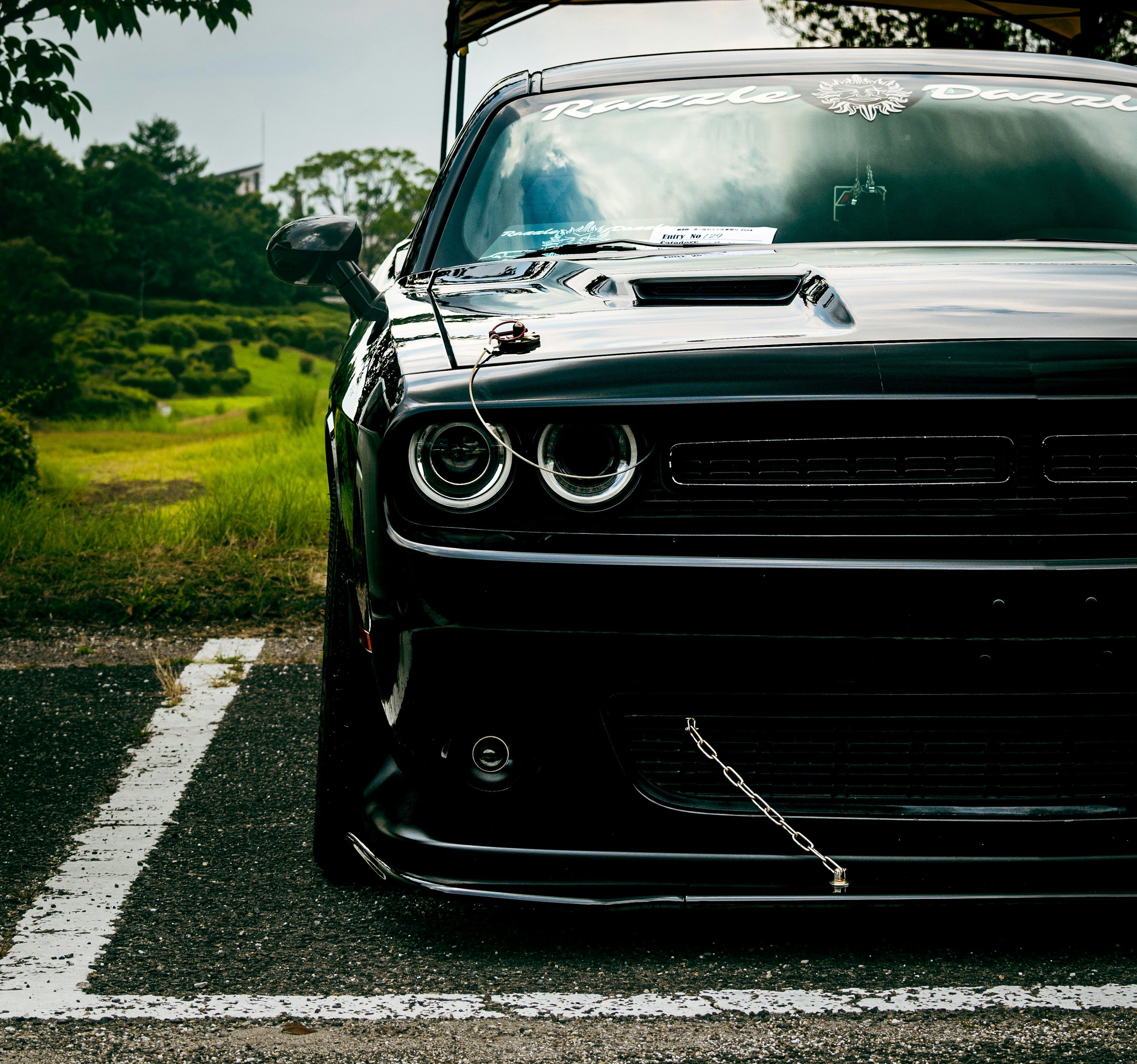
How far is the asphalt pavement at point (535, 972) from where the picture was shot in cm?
196

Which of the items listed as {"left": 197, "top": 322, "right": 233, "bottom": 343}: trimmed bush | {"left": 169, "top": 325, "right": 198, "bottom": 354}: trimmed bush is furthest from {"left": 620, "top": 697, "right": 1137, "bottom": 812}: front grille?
{"left": 197, "top": 322, "right": 233, "bottom": 343}: trimmed bush

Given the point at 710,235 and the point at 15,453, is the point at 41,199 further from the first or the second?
the point at 710,235

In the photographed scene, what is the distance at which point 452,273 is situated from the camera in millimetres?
2785

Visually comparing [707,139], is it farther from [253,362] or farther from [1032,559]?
[253,362]

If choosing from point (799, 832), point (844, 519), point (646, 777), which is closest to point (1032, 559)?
point (844, 519)

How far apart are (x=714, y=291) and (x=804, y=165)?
1010 mm

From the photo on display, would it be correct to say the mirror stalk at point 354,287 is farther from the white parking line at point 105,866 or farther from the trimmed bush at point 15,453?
the trimmed bush at point 15,453

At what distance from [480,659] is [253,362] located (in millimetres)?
41925

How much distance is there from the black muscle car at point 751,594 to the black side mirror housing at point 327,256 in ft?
1.83

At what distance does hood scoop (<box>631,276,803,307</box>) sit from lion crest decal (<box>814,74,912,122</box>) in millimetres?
1176

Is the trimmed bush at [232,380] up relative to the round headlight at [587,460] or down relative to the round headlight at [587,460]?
down

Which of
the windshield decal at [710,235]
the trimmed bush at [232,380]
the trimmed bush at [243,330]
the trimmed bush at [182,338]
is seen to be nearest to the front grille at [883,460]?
the windshield decal at [710,235]

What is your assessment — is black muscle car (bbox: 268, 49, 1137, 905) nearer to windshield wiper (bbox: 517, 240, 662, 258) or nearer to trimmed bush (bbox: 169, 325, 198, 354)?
windshield wiper (bbox: 517, 240, 662, 258)

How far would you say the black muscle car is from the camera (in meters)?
1.86
